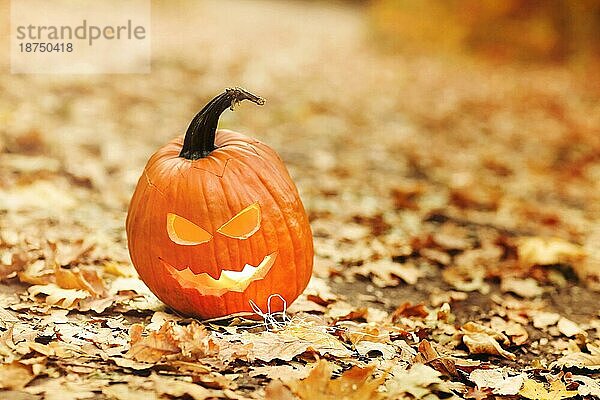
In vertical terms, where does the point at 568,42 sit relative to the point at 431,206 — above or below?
above

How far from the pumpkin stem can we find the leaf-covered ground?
0.56 meters

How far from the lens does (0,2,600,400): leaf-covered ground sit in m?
2.12

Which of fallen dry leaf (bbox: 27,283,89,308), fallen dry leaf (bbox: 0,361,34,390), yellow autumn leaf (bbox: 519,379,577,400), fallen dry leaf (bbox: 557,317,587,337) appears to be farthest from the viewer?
fallen dry leaf (bbox: 557,317,587,337)

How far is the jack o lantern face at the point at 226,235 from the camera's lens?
2365 millimetres

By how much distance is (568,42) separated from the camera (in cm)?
927

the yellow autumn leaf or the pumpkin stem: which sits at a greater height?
the pumpkin stem

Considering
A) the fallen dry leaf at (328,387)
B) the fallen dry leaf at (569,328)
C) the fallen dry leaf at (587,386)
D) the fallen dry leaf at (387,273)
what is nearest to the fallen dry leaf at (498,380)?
the fallen dry leaf at (587,386)

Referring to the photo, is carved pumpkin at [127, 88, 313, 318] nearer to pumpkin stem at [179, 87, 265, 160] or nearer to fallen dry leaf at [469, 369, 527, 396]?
pumpkin stem at [179, 87, 265, 160]

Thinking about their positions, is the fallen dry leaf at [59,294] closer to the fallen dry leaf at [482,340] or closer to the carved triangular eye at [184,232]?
the carved triangular eye at [184,232]

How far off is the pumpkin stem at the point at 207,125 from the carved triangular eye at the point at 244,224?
0.24 meters

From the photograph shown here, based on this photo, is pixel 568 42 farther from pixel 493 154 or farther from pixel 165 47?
pixel 165 47

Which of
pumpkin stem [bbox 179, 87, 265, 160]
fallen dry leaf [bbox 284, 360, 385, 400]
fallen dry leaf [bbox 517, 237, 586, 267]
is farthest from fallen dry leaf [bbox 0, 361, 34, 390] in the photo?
fallen dry leaf [bbox 517, 237, 586, 267]

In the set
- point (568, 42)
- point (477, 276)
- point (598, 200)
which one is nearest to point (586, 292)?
point (477, 276)

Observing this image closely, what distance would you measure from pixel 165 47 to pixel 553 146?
13.9ft
